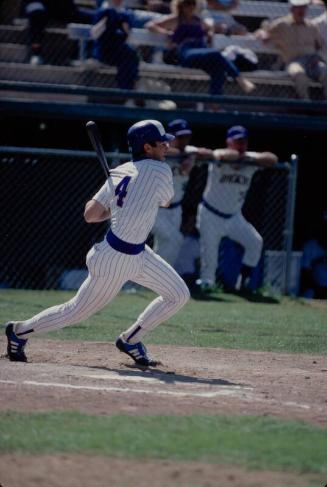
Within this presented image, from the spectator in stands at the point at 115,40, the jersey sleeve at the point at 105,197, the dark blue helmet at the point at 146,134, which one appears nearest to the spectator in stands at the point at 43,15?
the spectator in stands at the point at 115,40

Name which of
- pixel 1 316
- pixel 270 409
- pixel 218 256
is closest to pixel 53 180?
pixel 218 256

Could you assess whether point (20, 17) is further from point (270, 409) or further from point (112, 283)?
point (270, 409)

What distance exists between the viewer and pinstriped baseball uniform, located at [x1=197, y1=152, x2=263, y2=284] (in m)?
13.1

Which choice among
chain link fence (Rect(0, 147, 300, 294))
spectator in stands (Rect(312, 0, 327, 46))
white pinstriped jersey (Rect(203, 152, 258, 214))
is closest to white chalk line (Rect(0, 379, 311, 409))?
chain link fence (Rect(0, 147, 300, 294))

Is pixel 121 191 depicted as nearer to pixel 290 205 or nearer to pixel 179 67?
pixel 290 205

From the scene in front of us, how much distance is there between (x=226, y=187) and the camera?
13.1m

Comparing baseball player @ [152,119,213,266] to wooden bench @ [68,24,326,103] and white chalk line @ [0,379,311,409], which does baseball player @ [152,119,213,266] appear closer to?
wooden bench @ [68,24,326,103]

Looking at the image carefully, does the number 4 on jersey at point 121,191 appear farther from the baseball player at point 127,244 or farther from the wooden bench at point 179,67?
the wooden bench at point 179,67

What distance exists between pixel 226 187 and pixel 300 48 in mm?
2744

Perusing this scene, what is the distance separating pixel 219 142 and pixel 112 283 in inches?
349

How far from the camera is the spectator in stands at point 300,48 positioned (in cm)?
1441

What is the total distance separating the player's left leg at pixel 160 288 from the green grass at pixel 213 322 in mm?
1704

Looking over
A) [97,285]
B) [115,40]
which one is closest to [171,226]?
[115,40]

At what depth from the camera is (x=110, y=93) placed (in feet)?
44.8
